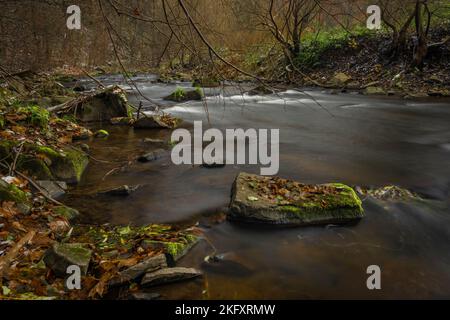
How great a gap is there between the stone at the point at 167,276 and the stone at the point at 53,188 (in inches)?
91.0

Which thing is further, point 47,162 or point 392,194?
point 47,162

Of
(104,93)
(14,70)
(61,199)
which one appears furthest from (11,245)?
(14,70)

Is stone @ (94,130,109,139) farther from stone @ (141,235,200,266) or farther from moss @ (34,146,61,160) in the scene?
stone @ (141,235,200,266)

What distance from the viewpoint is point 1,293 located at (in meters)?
2.88

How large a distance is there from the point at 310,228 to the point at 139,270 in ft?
6.81

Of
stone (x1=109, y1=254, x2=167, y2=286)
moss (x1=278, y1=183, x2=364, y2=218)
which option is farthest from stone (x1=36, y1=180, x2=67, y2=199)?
moss (x1=278, y1=183, x2=364, y2=218)

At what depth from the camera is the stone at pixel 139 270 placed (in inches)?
128

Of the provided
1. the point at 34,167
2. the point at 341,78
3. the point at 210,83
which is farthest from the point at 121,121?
the point at 341,78

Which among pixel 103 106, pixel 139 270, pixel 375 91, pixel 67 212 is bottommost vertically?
pixel 139 270

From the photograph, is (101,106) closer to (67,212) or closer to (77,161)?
(77,161)

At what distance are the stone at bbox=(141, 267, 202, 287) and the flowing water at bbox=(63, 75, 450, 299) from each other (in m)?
0.07

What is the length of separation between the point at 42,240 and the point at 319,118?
9.52 meters

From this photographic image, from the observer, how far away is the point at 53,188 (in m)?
5.17
